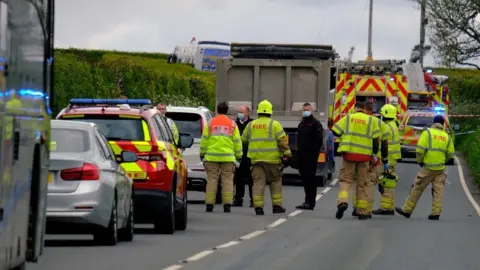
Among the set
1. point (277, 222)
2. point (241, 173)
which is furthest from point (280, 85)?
point (277, 222)

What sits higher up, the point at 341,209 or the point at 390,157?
the point at 390,157

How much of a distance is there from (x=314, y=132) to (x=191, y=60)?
59.7 m

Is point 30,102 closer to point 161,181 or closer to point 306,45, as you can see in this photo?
point 161,181

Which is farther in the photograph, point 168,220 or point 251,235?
point 251,235

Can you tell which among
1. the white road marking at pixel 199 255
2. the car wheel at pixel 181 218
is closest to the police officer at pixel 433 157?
the car wheel at pixel 181 218

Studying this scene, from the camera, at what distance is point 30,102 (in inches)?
452

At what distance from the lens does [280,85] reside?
32125 millimetres

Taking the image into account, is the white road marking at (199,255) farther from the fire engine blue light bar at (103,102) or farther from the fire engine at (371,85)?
the fire engine at (371,85)

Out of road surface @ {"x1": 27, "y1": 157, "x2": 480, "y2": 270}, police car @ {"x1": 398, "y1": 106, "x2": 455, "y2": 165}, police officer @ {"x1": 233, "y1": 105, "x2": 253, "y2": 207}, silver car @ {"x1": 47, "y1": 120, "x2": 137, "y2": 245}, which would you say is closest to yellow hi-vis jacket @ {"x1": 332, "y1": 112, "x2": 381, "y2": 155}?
road surface @ {"x1": 27, "y1": 157, "x2": 480, "y2": 270}

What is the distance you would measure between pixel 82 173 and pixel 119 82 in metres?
24.5

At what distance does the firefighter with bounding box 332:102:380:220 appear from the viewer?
22672mm

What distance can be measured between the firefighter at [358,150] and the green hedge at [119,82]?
970 centimetres

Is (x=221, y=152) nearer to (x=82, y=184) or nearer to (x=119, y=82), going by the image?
(x=82, y=184)

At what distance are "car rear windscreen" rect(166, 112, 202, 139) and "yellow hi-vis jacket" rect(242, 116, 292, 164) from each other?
109 inches
